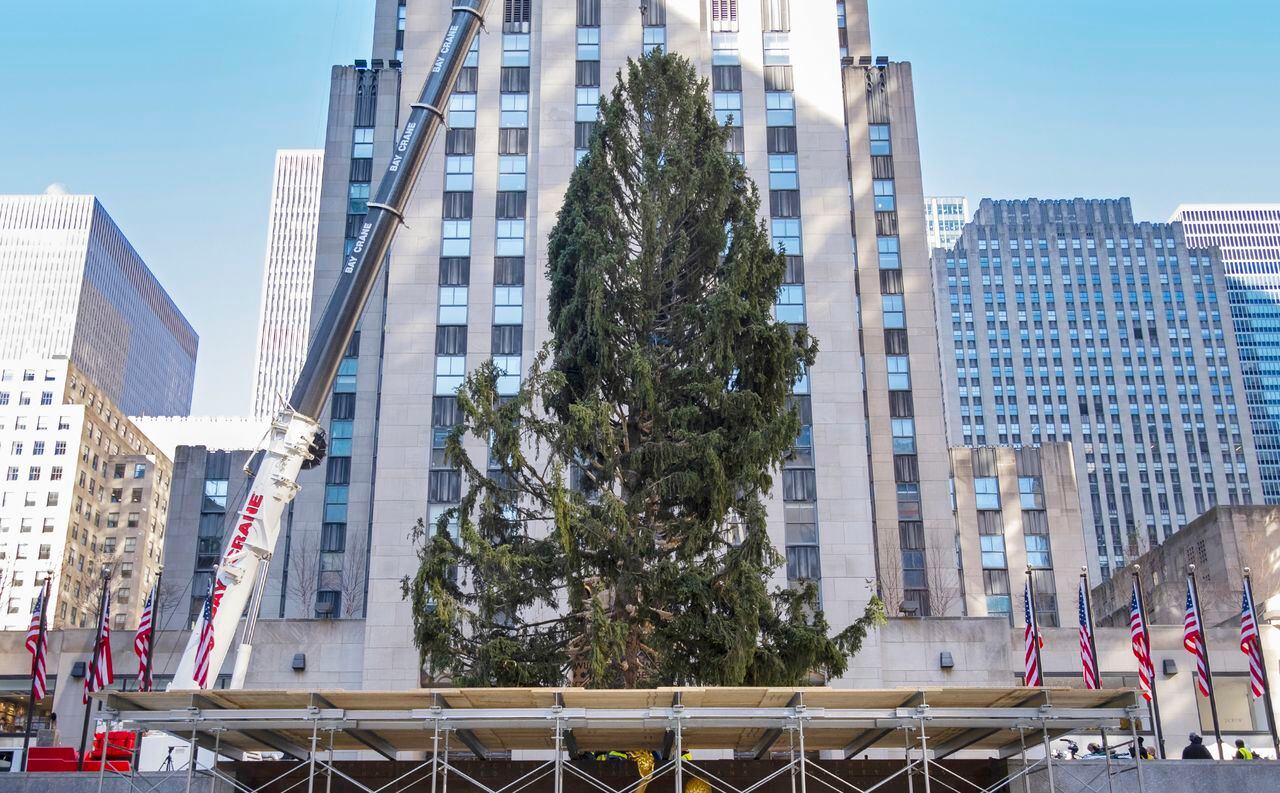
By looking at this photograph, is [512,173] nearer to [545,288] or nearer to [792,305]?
[545,288]

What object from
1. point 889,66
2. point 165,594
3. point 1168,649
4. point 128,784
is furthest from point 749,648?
point 889,66

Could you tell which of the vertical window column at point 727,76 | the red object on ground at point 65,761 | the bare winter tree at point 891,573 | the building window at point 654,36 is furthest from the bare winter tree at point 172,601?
the red object on ground at point 65,761

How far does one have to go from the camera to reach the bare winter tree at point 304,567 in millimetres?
68688

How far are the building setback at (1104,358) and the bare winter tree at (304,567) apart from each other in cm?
10153

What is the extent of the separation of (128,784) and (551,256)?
15585mm

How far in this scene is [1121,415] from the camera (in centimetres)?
15275

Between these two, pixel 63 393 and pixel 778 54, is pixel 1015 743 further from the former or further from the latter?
pixel 63 393

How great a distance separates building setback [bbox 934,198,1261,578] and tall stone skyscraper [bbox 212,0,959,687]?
80050 mm

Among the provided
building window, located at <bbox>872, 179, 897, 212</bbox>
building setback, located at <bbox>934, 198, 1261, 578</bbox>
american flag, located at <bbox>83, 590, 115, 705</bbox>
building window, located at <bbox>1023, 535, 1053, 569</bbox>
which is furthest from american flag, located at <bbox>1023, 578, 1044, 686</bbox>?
building setback, located at <bbox>934, 198, 1261, 578</bbox>

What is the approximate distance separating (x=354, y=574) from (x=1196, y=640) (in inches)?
1812

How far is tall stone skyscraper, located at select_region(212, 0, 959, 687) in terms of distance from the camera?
55719mm

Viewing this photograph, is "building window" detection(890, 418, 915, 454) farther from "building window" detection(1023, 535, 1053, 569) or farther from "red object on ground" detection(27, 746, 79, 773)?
"red object on ground" detection(27, 746, 79, 773)

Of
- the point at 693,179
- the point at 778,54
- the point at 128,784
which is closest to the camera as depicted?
the point at 128,784

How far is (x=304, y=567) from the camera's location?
6894 centimetres
